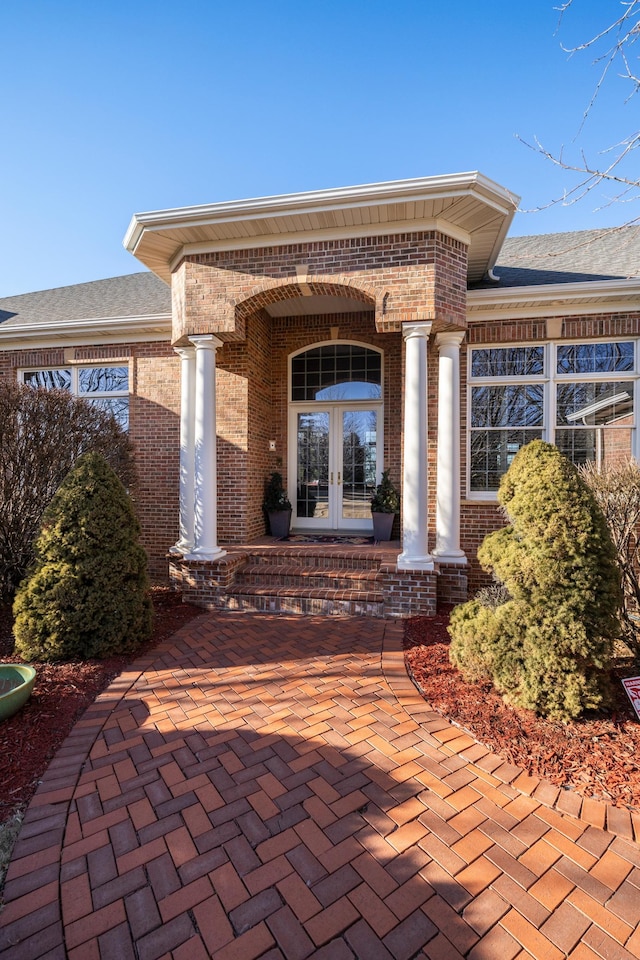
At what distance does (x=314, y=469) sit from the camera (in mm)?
7980

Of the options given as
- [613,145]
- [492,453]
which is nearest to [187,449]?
[492,453]

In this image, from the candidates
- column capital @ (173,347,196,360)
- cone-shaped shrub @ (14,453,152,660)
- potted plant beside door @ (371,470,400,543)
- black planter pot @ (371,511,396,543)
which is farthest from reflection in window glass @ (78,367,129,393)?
black planter pot @ (371,511,396,543)

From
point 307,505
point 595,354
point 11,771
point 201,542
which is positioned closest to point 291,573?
point 201,542

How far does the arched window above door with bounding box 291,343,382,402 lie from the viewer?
7.81 m

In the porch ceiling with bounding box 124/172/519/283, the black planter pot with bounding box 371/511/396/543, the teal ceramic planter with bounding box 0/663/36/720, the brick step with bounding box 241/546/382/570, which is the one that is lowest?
the teal ceramic planter with bounding box 0/663/36/720

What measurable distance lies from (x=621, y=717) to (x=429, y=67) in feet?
21.6

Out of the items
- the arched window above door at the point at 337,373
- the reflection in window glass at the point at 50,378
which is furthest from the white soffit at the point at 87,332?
the arched window above door at the point at 337,373

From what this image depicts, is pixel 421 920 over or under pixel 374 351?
under

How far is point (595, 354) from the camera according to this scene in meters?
6.22

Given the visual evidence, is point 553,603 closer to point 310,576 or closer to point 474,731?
point 474,731

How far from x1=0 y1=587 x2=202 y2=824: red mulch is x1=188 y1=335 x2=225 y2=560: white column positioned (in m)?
1.36

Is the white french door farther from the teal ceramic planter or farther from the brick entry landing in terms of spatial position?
the teal ceramic planter

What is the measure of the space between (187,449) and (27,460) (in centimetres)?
194

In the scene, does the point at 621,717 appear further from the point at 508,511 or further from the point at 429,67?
the point at 429,67
